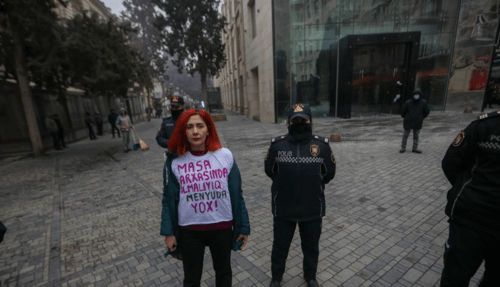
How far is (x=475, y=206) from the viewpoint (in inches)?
71.4

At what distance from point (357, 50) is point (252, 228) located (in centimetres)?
1763

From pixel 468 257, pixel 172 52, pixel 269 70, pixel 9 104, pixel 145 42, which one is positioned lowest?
pixel 468 257

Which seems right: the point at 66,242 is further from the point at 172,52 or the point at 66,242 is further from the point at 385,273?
the point at 172,52

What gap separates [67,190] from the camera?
648cm

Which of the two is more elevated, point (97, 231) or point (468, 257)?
point (468, 257)

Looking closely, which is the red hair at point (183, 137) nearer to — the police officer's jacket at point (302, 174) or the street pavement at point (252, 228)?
the police officer's jacket at point (302, 174)

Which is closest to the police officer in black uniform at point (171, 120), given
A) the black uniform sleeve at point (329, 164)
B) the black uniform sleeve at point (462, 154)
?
the black uniform sleeve at point (329, 164)

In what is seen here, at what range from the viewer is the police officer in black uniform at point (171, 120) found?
4789 mm

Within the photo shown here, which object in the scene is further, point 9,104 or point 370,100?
point 370,100

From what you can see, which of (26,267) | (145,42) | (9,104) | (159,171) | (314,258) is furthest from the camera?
(145,42)

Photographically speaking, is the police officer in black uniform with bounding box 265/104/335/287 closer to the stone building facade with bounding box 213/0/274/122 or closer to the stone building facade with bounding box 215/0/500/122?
the stone building facade with bounding box 215/0/500/122

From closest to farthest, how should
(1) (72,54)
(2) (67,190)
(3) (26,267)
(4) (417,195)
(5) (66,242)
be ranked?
(3) (26,267) → (5) (66,242) → (4) (417,195) → (2) (67,190) → (1) (72,54)

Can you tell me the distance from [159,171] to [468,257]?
7339 millimetres

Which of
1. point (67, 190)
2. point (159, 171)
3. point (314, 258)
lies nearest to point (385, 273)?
point (314, 258)
